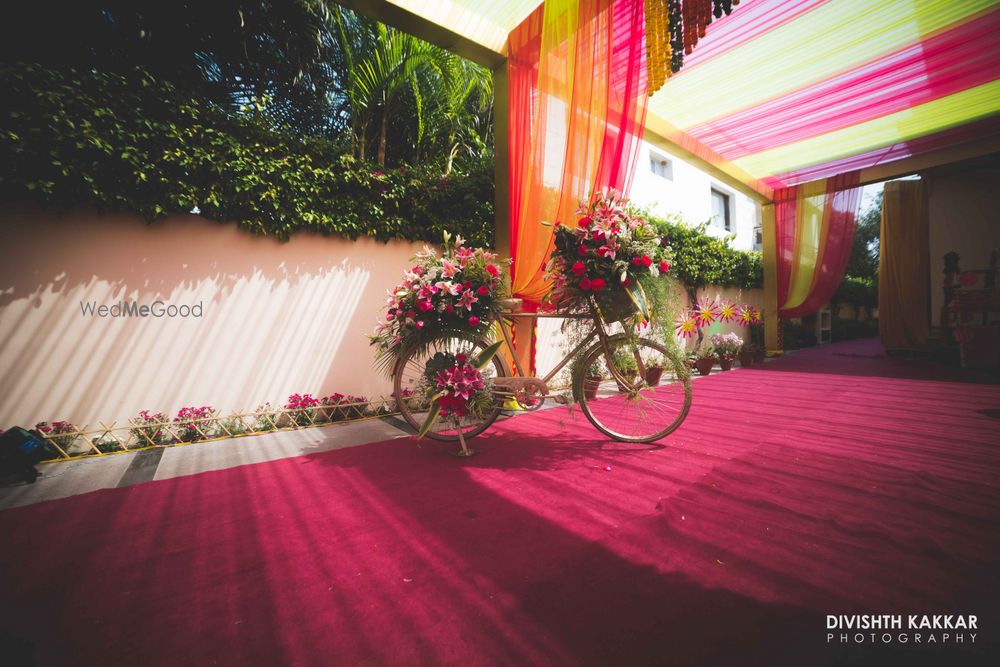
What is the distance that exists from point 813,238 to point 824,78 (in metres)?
3.77

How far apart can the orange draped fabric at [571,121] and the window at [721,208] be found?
9.64m

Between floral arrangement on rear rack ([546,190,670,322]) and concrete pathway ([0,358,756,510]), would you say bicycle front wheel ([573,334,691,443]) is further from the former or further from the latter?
concrete pathway ([0,358,756,510])

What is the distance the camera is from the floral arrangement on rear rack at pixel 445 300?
2.34m

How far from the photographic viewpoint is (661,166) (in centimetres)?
962

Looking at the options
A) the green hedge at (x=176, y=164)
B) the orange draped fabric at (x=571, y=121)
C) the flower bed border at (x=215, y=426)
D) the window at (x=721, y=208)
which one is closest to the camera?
the green hedge at (x=176, y=164)

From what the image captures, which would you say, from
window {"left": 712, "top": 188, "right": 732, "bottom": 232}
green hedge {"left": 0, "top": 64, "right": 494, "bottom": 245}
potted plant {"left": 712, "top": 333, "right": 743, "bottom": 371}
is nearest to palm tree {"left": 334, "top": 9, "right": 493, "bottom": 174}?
green hedge {"left": 0, "top": 64, "right": 494, "bottom": 245}

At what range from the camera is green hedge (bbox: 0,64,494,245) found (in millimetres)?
2377

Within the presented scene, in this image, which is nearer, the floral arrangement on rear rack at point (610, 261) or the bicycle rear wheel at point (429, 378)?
the floral arrangement on rear rack at point (610, 261)

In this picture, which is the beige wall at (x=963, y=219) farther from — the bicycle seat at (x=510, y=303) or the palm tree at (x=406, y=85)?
the bicycle seat at (x=510, y=303)

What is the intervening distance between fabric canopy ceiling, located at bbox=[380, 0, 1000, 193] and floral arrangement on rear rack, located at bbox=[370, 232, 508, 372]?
2.14m

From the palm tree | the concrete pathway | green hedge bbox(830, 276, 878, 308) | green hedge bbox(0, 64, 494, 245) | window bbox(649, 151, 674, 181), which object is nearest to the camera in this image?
the concrete pathway

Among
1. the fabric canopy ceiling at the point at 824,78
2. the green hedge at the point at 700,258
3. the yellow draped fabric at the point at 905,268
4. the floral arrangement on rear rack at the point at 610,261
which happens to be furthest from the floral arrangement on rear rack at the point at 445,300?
the yellow draped fabric at the point at 905,268

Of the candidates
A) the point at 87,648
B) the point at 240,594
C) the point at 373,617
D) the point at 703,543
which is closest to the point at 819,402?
the point at 703,543

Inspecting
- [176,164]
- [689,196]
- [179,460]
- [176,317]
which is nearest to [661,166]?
[689,196]
